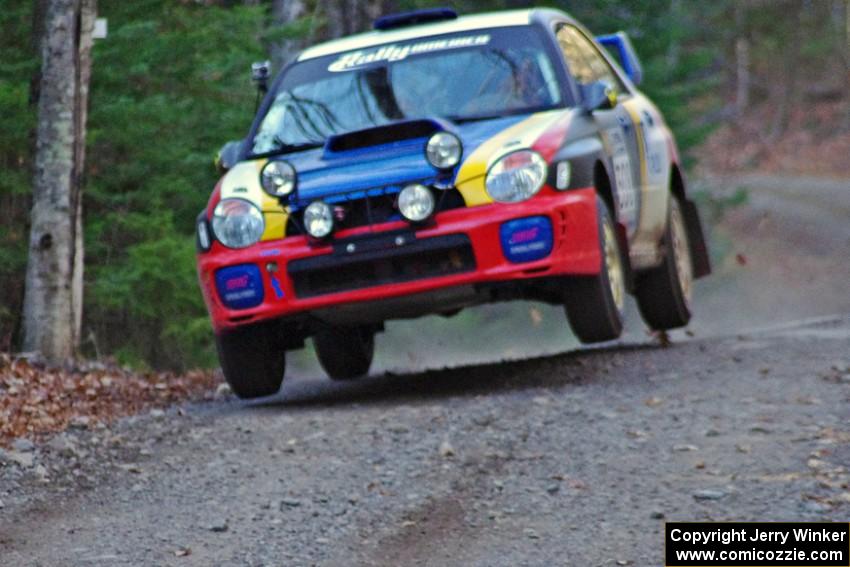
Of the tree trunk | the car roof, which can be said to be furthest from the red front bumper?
the tree trunk

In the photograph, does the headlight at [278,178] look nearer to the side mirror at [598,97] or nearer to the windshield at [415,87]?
the windshield at [415,87]

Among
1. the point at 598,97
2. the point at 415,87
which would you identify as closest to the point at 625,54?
the point at 598,97

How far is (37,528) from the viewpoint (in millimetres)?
6414

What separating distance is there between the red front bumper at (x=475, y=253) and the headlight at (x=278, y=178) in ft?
0.83

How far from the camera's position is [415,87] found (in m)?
9.95

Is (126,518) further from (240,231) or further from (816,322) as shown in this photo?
(816,322)

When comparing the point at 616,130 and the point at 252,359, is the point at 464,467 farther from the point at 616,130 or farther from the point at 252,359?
the point at 616,130

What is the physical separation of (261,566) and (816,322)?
7996 millimetres

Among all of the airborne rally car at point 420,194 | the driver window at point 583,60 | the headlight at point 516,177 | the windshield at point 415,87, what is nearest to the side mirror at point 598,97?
the airborne rally car at point 420,194

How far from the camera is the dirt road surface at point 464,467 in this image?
5934mm

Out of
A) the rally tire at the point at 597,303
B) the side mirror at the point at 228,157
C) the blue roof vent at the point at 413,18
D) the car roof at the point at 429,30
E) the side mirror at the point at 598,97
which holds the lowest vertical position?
the rally tire at the point at 597,303

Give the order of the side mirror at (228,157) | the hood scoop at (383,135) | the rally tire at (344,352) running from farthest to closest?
the rally tire at (344,352), the side mirror at (228,157), the hood scoop at (383,135)

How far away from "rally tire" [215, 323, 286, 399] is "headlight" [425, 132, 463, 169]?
1.36m

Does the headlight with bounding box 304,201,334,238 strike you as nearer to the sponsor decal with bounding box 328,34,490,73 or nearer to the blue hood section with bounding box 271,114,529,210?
the blue hood section with bounding box 271,114,529,210
